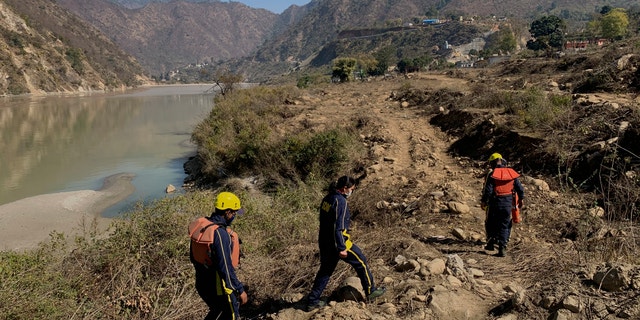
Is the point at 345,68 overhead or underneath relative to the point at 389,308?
overhead

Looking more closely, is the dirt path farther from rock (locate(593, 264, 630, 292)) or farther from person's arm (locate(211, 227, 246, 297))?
person's arm (locate(211, 227, 246, 297))

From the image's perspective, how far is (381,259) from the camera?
18.3 feet

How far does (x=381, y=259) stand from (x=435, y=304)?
1473 millimetres

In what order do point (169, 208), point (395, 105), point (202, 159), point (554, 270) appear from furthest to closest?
point (395, 105) → point (202, 159) → point (169, 208) → point (554, 270)

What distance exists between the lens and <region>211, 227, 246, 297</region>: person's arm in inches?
146

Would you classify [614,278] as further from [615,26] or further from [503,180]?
[615,26]

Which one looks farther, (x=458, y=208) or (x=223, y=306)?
(x=458, y=208)

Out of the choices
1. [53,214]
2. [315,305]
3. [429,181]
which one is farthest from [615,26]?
[315,305]

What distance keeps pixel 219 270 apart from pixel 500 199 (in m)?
3.84

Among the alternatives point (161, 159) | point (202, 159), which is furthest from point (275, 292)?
point (161, 159)

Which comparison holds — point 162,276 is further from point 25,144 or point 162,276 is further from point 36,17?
point 36,17

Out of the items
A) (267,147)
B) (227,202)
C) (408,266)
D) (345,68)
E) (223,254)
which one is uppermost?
(345,68)

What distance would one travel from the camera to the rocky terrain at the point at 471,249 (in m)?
3.80

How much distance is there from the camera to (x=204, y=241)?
3703 millimetres
